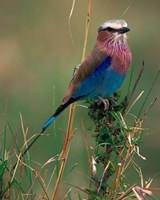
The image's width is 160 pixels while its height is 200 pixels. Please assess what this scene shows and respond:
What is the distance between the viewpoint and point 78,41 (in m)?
9.12

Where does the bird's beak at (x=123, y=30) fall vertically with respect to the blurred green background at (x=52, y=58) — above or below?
above

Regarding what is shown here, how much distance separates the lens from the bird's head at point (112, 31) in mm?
5289

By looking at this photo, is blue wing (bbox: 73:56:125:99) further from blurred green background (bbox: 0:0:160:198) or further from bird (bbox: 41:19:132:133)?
blurred green background (bbox: 0:0:160:198)

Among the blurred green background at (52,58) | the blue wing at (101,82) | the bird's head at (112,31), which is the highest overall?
the bird's head at (112,31)

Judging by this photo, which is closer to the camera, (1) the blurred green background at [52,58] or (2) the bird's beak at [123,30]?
(2) the bird's beak at [123,30]

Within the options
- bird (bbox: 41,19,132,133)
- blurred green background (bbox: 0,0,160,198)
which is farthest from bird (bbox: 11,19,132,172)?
blurred green background (bbox: 0,0,160,198)

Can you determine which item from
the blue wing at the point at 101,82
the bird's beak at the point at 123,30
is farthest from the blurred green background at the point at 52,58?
the bird's beak at the point at 123,30

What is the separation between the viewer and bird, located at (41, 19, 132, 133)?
5.23 metres

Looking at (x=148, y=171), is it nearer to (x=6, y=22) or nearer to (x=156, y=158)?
(x=156, y=158)

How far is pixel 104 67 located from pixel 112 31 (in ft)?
0.59

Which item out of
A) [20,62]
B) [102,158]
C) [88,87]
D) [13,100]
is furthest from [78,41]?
[102,158]

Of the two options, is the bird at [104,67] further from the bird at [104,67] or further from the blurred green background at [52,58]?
the blurred green background at [52,58]

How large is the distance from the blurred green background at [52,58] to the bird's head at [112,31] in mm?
955

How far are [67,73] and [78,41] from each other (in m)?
0.93
